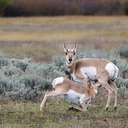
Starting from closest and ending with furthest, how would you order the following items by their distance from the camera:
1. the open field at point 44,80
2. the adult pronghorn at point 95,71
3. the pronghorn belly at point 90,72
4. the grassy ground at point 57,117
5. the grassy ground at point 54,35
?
1. the grassy ground at point 57,117
2. the open field at point 44,80
3. the adult pronghorn at point 95,71
4. the pronghorn belly at point 90,72
5. the grassy ground at point 54,35

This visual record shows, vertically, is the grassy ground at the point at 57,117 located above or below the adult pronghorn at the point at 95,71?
below

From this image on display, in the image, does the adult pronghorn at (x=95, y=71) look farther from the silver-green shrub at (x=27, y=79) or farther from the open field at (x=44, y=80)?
the silver-green shrub at (x=27, y=79)

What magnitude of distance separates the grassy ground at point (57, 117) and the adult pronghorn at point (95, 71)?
0.49m

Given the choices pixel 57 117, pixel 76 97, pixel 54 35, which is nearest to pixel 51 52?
pixel 54 35

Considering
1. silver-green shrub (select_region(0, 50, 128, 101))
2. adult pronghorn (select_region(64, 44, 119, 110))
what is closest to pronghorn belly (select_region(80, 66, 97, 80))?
adult pronghorn (select_region(64, 44, 119, 110))

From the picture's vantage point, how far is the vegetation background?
12.3m

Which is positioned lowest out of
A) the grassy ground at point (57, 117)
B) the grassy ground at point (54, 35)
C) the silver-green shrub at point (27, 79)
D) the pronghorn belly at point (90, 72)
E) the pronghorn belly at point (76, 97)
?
the grassy ground at point (54, 35)

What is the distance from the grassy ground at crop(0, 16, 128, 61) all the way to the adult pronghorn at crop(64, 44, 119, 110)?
1038cm

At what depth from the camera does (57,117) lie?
12.3 m

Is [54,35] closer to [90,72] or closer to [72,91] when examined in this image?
[90,72]

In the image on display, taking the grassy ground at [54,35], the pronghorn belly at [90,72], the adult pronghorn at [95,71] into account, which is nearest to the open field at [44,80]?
the grassy ground at [54,35]

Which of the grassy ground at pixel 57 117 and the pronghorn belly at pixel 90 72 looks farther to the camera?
the pronghorn belly at pixel 90 72

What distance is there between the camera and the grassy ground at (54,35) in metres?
26.7

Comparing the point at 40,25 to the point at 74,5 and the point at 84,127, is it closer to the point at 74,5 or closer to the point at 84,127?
the point at 74,5
